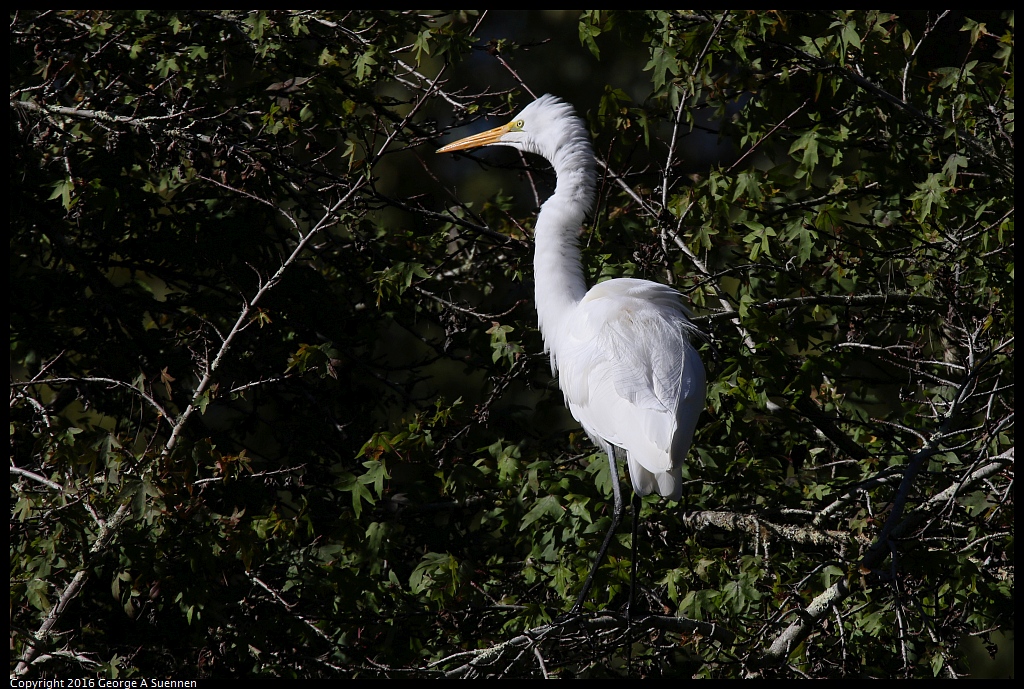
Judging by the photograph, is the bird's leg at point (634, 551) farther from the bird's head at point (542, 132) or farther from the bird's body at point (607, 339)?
the bird's head at point (542, 132)

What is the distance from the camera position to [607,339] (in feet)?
8.79

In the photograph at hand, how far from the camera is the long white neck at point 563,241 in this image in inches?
111

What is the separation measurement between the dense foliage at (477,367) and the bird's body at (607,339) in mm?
107

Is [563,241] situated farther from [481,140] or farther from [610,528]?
[610,528]

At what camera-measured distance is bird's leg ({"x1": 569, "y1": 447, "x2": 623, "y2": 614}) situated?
7.77ft

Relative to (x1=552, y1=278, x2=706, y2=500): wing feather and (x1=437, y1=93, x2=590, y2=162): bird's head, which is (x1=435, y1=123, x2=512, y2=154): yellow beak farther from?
(x1=552, y1=278, x2=706, y2=500): wing feather

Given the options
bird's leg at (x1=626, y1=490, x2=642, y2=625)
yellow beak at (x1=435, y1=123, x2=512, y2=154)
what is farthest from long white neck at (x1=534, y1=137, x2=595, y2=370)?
bird's leg at (x1=626, y1=490, x2=642, y2=625)

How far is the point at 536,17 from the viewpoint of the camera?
6.50 meters

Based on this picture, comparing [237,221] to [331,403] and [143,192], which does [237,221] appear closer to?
[143,192]

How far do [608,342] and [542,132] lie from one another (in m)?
0.88

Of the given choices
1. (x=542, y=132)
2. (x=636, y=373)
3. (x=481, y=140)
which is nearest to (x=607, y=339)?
(x=636, y=373)

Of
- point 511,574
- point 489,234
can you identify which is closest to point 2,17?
point 489,234

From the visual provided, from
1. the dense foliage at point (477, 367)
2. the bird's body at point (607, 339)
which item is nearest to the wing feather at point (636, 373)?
the bird's body at point (607, 339)

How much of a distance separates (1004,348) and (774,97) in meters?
1.20
